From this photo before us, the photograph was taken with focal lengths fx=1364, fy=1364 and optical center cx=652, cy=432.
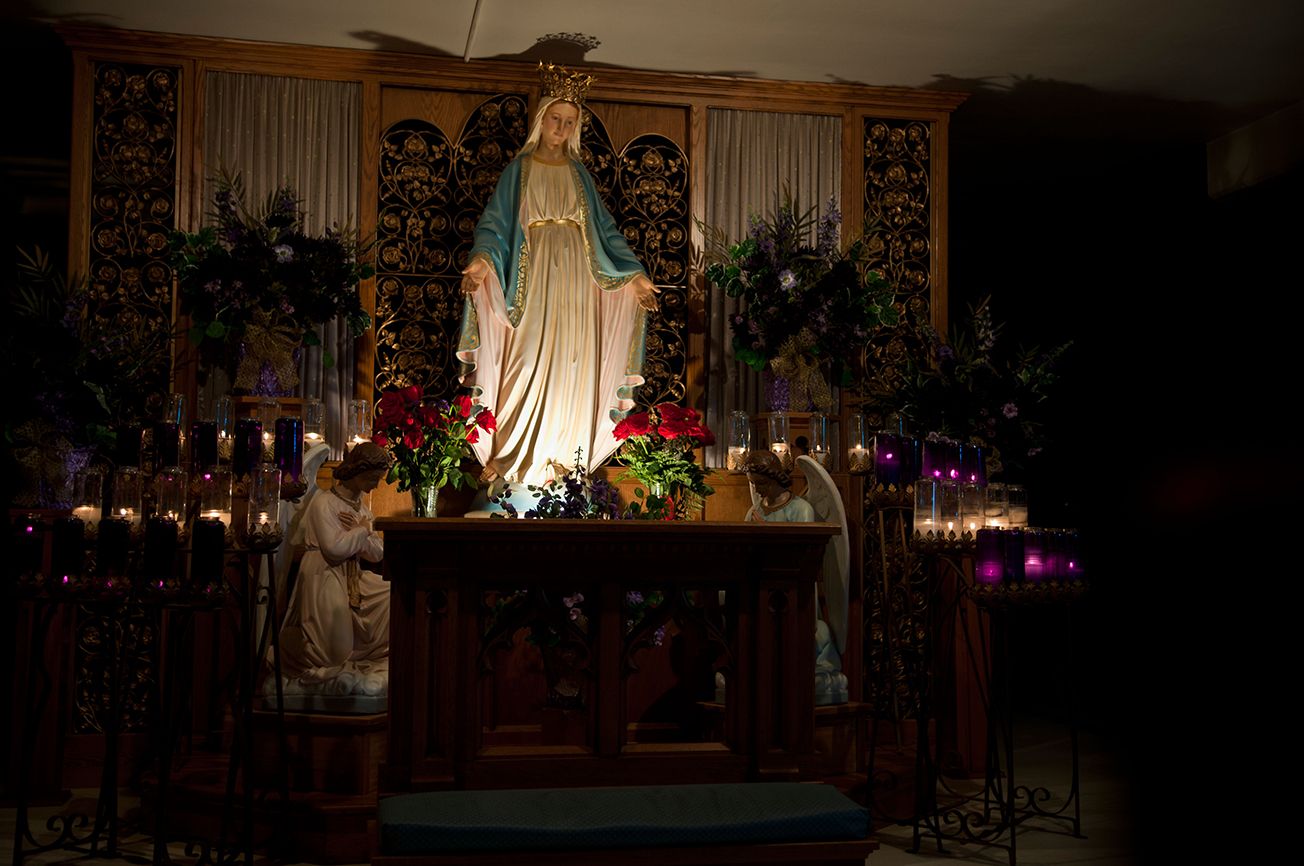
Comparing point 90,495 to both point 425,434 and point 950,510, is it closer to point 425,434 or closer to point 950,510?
point 425,434

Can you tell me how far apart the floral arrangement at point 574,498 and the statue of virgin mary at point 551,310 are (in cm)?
14

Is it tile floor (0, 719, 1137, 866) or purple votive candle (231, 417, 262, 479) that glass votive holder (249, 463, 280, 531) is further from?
tile floor (0, 719, 1137, 866)

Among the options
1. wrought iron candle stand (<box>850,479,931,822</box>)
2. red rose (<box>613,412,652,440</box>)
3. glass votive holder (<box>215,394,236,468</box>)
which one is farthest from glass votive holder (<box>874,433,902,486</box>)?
glass votive holder (<box>215,394,236,468</box>)

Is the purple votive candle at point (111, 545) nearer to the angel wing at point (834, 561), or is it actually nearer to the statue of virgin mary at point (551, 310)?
the statue of virgin mary at point (551, 310)

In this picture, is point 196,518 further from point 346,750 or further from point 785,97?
point 785,97

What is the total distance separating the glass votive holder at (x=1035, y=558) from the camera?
15.6ft

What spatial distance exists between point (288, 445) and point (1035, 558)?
2710 mm

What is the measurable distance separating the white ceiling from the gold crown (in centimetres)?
25

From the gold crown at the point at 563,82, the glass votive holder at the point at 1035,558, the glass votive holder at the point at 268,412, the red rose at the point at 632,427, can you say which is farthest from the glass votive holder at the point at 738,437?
the glass votive holder at the point at 268,412

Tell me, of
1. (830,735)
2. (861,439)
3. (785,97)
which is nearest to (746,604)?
(830,735)

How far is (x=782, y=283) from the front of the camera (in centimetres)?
673

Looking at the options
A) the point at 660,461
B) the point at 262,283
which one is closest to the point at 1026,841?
the point at 660,461

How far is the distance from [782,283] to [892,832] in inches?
106

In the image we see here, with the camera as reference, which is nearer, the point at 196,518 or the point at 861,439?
the point at 196,518
